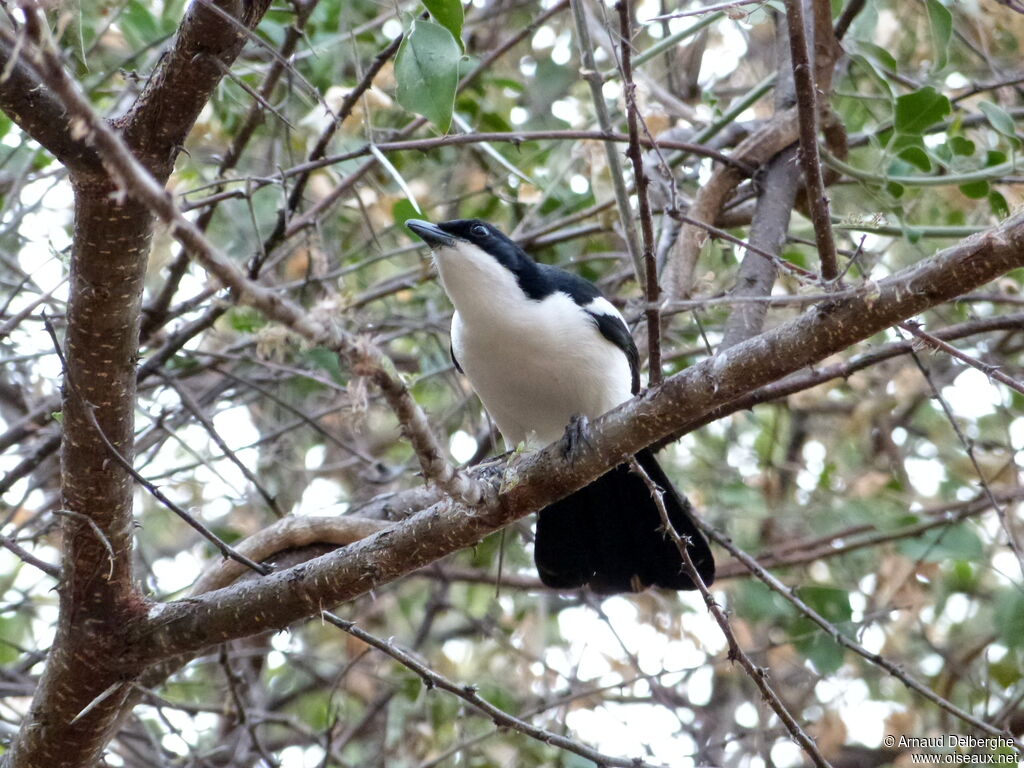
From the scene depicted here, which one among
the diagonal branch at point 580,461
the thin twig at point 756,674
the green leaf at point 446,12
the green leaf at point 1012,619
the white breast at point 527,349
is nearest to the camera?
the diagonal branch at point 580,461

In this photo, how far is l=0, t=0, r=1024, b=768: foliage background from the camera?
3.98 m

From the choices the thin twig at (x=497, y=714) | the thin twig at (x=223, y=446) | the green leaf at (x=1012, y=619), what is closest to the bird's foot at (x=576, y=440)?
the thin twig at (x=497, y=714)

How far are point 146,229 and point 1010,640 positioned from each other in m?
3.33

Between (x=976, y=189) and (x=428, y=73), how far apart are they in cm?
202

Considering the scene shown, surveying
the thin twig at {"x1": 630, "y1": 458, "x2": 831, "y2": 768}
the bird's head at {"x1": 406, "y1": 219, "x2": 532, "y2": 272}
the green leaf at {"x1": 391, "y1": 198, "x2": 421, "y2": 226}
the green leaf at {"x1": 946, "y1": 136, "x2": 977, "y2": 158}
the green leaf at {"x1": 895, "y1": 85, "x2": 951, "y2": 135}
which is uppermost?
the green leaf at {"x1": 391, "y1": 198, "x2": 421, "y2": 226}

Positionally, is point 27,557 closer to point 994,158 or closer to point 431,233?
point 431,233

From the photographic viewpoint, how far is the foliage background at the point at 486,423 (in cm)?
398

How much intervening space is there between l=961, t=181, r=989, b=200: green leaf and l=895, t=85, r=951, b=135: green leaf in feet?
1.19

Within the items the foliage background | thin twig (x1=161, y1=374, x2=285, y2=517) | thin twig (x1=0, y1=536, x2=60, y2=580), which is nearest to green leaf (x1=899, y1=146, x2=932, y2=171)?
the foliage background

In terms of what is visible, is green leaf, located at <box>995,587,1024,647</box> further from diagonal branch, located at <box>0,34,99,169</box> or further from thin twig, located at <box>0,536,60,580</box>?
diagonal branch, located at <box>0,34,99,169</box>

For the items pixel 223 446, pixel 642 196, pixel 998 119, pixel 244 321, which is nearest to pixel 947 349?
pixel 642 196

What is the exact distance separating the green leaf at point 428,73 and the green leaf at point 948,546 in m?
2.51

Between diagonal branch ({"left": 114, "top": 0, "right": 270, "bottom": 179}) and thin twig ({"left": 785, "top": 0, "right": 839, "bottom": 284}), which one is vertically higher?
diagonal branch ({"left": 114, "top": 0, "right": 270, "bottom": 179})

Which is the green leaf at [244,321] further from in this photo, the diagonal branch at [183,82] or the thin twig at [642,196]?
the thin twig at [642,196]
